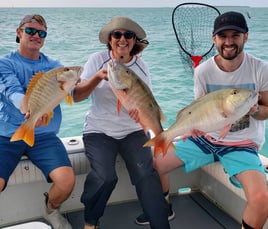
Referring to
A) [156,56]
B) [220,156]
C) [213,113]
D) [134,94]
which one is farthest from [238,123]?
[156,56]

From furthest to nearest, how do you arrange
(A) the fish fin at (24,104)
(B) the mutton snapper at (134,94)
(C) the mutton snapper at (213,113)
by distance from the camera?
(A) the fish fin at (24,104) < (B) the mutton snapper at (134,94) < (C) the mutton snapper at (213,113)

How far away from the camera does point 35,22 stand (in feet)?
8.70

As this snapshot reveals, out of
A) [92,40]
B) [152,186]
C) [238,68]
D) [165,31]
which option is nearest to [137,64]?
[238,68]

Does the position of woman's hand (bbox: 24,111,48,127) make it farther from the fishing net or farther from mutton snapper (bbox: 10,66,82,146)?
the fishing net

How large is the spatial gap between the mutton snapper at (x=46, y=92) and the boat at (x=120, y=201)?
2.07 feet

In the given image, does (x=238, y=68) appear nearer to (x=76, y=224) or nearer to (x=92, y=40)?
(x=76, y=224)

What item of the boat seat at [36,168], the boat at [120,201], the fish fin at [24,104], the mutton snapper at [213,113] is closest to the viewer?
the mutton snapper at [213,113]

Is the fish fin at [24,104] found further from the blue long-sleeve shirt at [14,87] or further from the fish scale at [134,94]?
the fish scale at [134,94]

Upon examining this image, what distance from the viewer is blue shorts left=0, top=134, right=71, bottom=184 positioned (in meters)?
2.45

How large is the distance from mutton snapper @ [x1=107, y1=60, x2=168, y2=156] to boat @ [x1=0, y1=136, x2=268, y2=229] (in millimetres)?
804

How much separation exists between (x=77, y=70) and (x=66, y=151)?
875 mm

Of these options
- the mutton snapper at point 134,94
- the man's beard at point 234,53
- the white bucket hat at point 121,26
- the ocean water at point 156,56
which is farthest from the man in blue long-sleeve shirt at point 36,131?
the ocean water at point 156,56

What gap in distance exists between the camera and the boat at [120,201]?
2.75 meters

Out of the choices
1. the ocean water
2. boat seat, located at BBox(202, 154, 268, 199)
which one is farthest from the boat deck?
the ocean water
